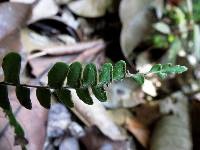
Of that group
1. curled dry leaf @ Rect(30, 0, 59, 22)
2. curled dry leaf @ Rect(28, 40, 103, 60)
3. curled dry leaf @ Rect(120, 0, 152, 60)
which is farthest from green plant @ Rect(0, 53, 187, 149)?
curled dry leaf @ Rect(120, 0, 152, 60)

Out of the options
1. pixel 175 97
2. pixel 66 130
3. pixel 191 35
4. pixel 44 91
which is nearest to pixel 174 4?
pixel 191 35

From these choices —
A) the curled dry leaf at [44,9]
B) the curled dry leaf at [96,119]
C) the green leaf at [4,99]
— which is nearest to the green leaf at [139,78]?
the green leaf at [4,99]

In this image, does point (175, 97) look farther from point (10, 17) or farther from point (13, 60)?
point (13, 60)

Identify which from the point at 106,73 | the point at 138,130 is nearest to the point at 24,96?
the point at 106,73

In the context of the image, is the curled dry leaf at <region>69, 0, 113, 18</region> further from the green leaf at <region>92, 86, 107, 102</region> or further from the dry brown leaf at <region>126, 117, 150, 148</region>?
the green leaf at <region>92, 86, 107, 102</region>

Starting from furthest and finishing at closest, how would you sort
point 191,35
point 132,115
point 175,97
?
point 191,35 < point 175,97 < point 132,115

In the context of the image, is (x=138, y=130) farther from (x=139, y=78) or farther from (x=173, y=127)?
(x=139, y=78)
